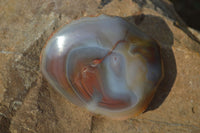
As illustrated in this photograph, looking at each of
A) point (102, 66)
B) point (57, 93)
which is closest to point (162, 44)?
point (102, 66)

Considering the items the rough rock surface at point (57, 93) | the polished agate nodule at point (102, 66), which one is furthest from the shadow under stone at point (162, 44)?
the polished agate nodule at point (102, 66)

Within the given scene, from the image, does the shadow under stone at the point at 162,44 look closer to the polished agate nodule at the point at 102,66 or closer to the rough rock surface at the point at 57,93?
the rough rock surface at the point at 57,93

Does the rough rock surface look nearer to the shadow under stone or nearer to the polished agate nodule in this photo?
the shadow under stone

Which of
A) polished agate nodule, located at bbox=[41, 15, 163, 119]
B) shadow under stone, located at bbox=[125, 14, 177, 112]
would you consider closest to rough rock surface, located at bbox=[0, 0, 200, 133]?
shadow under stone, located at bbox=[125, 14, 177, 112]

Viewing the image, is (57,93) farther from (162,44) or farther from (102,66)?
(162,44)

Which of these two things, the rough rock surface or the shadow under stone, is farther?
the shadow under stone

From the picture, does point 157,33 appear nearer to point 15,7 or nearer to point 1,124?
point 15,7
